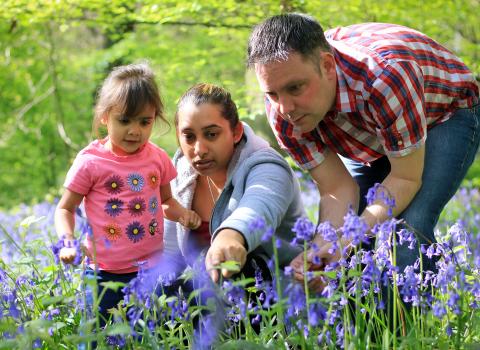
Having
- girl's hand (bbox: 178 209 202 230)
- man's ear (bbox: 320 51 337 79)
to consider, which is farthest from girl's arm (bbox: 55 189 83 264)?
man's ear (bbox: 320 51 337 79)

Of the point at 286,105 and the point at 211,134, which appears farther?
the point at 211,134

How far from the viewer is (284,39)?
102 inches

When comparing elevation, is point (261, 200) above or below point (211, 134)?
below

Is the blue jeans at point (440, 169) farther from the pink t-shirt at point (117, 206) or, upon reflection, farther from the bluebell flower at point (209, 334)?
the pink t-shirt at point (117, 206)

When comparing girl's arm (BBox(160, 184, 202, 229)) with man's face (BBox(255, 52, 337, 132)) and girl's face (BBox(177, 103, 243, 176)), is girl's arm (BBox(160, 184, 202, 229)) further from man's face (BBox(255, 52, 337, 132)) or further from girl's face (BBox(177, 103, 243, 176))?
man's face (BBox(255, 52, 337, 132))

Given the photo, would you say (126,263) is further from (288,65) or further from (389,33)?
(389,33)

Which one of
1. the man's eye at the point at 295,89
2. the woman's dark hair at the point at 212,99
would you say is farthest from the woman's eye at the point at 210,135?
the man's eye at the point at 295,89

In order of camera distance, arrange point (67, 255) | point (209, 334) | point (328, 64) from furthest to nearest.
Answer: point (328, 64) → point (67, 255) → point (209, 334)

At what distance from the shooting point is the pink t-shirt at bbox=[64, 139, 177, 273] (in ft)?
10.2

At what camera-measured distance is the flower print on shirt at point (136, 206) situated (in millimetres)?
3156

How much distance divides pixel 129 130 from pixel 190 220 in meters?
0.56

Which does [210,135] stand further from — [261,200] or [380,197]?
[380,197]

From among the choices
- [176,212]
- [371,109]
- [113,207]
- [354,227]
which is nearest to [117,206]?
[113,207]

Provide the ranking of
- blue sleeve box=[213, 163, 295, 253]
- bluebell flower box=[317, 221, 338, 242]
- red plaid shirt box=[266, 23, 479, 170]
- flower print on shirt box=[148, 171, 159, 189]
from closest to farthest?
bluebell flower box=[317, 221, 338, 242] → blue sleeve box=[213, 163, 295, 253] → red plaid shirt box=[266, 23, 479, 170] → flower print on shirt box=[148, 171, 159, 189]
